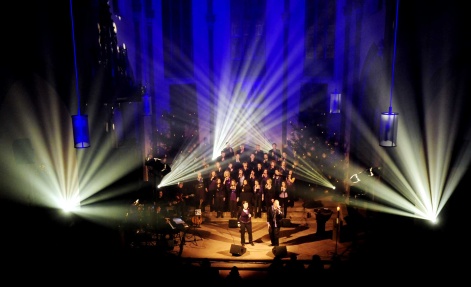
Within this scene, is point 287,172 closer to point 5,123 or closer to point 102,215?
point 102,215

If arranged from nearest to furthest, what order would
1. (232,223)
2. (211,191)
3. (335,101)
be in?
(232,223) < (211,191) < (335,101)

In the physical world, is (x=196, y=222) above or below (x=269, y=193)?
below

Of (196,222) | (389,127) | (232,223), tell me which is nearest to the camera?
(389,127)

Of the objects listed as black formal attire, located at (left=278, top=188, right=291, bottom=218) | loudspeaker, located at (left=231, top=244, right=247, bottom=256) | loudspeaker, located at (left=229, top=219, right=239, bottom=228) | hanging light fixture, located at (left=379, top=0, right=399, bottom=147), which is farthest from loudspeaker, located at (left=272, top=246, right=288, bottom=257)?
hanging light fixture, located at (left=379, top=0, right=399, bottom=147)

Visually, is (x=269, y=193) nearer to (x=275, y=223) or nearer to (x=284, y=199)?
(x=284, y=199)

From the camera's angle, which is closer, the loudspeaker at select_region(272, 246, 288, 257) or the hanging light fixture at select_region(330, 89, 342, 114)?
the loudspeaker at select_region(272, 246, 288, 257)

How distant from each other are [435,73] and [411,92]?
0.82 meters

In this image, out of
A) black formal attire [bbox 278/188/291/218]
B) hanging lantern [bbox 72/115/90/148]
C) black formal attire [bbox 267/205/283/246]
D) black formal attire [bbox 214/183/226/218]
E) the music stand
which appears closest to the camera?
hanging lantern [bbox 72/115/90/148]

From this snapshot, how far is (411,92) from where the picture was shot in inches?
357

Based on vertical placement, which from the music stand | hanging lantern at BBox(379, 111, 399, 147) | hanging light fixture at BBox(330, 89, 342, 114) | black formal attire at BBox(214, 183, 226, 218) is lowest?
the music stand

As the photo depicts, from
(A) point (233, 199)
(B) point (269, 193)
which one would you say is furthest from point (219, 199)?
(B) point (269, 193)

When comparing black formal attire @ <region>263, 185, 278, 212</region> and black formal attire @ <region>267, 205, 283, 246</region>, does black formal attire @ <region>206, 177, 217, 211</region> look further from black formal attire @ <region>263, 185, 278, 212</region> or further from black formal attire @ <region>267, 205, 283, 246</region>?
black formal attire @ <region>267, 205, 283, 246</region>

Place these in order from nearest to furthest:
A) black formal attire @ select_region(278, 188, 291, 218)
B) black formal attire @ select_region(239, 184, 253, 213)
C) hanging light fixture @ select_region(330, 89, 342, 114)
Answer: black formal attire @ select_region(278, 188, 291, 218) → black formal attire @ select_region(239, 184, 253, 213) → hanging light fixture @ select_region(330, 89, 342, 114)

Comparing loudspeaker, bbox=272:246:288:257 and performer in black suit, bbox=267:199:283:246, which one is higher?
performer in black suit, bbox=267:199:283:246
